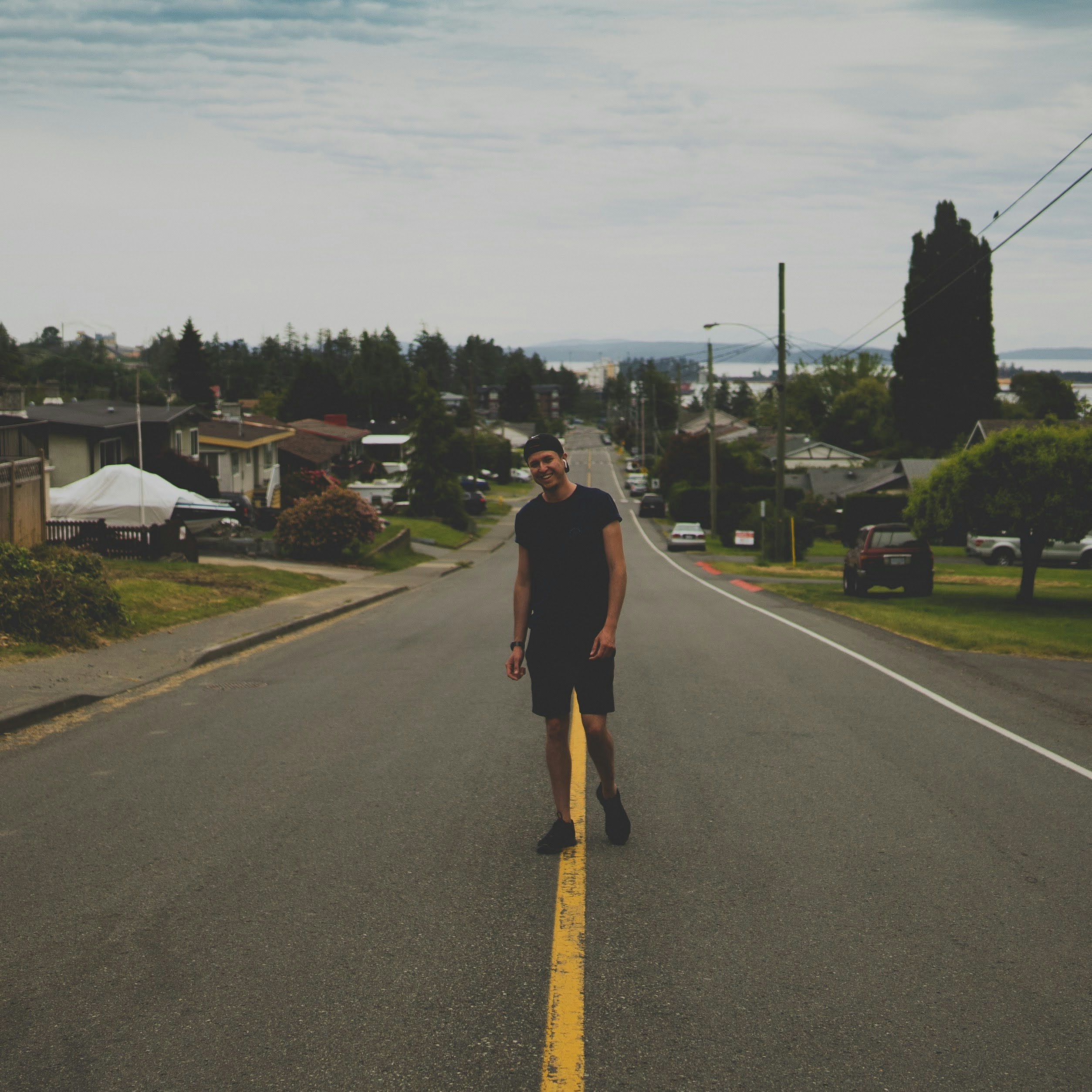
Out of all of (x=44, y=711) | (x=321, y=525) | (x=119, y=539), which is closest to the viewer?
(x=44, y=711)

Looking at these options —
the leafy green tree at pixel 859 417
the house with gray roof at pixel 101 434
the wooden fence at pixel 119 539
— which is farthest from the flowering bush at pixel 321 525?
the leafy green tree at pixel 859 417

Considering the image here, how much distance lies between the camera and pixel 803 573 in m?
36.4

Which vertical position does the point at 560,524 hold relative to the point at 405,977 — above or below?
above

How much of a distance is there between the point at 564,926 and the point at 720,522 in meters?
58.3

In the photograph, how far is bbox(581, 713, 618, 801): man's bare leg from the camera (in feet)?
17.8

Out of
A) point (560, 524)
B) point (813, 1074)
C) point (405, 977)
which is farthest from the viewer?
point (560, 524)

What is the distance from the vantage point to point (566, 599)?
17.6ft

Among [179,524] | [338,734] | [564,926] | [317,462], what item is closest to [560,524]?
[564,926]

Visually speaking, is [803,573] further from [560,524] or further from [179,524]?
[560,524]

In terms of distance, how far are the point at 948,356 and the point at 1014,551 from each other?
3480cm

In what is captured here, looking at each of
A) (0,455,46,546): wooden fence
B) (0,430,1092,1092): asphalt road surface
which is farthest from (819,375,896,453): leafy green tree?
(0,430,1092,1092): asphalt road surface

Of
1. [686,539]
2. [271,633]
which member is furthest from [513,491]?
[271,633]

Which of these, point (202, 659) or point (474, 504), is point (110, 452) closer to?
point (202, 659)

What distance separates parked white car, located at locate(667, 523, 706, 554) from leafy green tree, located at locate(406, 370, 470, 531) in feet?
42.1
